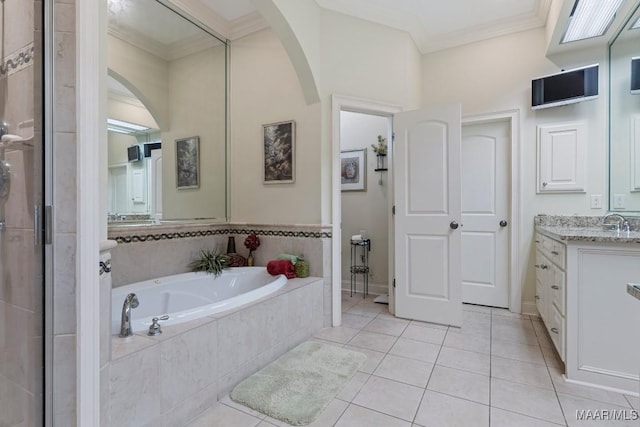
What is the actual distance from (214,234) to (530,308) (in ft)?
10.6

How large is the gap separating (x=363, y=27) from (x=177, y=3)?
5.55ft

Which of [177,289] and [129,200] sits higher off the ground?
[129,200]

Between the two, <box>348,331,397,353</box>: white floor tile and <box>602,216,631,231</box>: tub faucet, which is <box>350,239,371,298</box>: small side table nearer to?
<box>348,331,397,353</box>: white floor tile

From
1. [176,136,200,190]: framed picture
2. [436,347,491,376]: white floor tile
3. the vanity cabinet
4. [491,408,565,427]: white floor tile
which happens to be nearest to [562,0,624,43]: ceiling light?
the vanity cabinet

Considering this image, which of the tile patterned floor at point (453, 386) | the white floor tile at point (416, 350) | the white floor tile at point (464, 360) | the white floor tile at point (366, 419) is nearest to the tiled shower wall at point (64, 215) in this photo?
the tile patterned floor at point (453, 386)

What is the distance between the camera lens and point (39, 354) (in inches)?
40.0

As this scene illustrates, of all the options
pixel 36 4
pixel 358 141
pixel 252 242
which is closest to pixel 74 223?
pixel 36 4

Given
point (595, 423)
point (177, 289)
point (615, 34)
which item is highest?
point (615, 34)

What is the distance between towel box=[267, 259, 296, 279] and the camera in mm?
2629

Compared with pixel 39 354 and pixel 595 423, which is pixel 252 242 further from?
pixel 595 423

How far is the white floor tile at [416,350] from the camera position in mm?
2176

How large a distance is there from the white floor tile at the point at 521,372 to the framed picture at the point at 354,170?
2395mm

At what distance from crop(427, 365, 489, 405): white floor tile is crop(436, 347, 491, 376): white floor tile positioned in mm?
66

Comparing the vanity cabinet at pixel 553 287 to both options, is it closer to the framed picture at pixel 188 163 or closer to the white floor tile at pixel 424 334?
the white floor tile at pixel 424 334
